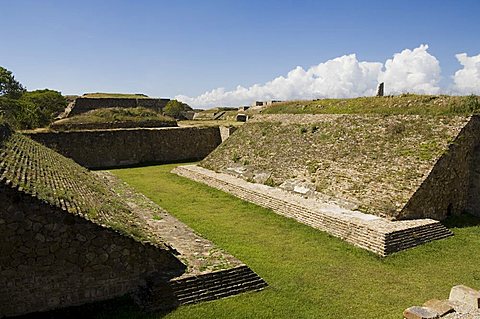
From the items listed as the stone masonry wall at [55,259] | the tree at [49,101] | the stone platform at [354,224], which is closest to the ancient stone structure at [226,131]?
the stone platform at [354,224]

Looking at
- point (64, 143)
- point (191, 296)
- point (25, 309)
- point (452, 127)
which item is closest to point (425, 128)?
point (452, 127)

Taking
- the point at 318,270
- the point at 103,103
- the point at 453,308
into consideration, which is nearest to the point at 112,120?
the point at 103,103

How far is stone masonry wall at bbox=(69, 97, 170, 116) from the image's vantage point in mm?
35500

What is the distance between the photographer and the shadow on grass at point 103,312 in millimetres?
5964

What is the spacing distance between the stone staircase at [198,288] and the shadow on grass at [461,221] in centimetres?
672

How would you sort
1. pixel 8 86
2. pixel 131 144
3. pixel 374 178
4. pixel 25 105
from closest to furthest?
pixel 374 178
pixel 131 144
pixel 25 105
pixel 8 86

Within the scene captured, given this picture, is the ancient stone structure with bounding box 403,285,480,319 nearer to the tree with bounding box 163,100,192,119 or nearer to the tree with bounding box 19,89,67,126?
the tree with bounding box 19,89,67,126

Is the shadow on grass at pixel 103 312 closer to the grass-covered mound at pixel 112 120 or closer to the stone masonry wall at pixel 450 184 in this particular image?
the stone masonry wall at pixel 450 184

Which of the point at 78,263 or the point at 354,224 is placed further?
the point at 354,224

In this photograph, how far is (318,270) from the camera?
8.11 metres

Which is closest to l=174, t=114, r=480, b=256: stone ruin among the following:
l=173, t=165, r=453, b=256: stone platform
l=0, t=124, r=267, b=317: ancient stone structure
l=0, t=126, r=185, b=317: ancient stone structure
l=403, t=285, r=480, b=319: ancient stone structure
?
l=173, t=165, r=453, b=256: stone platform

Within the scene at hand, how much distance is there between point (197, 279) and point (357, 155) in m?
8.14

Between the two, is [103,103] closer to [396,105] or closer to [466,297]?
[396,105]

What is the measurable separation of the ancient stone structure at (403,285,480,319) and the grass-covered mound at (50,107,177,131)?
2359 cm
